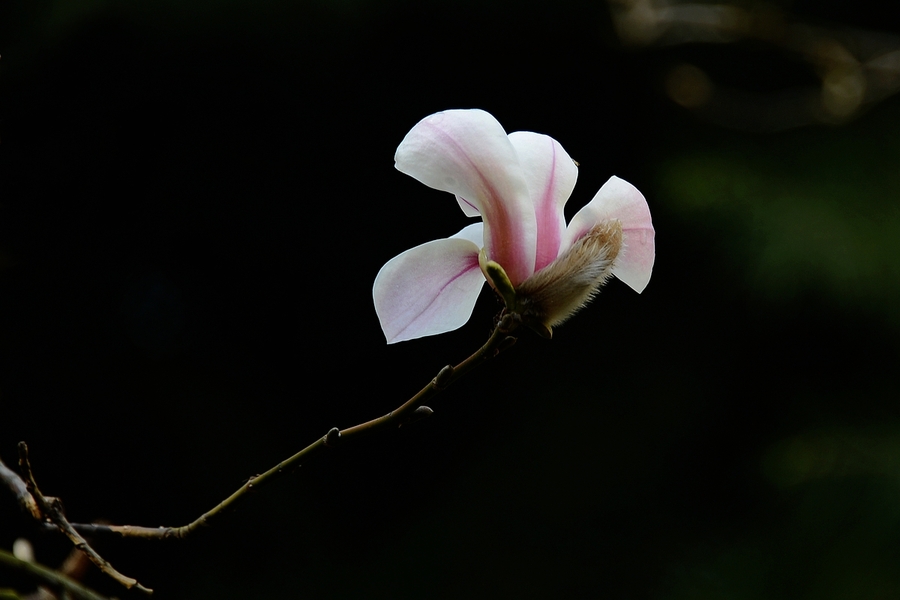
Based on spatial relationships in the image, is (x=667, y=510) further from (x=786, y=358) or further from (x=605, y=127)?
(x=605, y=127)

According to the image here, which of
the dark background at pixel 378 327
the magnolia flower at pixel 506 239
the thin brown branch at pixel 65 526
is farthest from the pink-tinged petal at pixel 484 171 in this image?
the dark background at pixel 378 327

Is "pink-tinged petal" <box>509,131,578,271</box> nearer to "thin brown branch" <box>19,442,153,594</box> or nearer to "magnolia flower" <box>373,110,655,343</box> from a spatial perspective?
"magnolia flower" <box>373,110,655,343</box>

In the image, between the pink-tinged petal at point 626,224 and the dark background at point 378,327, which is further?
the dark background at point 378,327

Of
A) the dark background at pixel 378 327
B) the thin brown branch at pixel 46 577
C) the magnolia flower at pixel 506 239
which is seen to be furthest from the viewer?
the dark background at pixel 378 327

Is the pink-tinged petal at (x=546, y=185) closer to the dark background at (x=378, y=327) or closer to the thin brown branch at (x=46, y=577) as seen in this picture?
the thin brown branch at (x=46, y=577)

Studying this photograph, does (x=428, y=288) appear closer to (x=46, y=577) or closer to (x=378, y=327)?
(x=46, y=577)

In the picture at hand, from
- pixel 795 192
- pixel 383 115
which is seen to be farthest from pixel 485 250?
pixel 383 115
